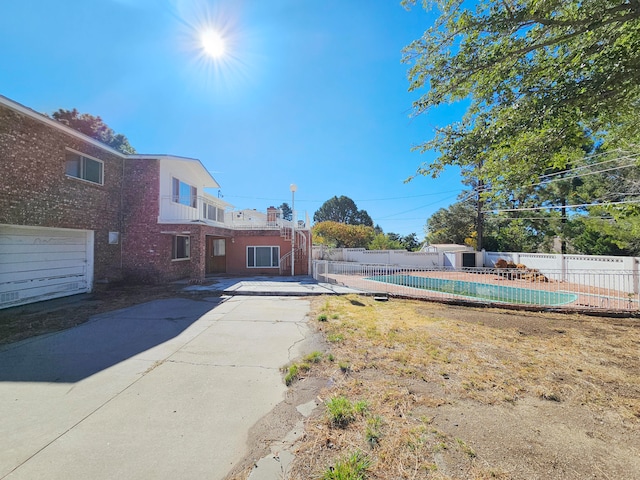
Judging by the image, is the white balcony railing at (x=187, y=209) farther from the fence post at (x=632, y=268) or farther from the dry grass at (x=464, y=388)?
the fence post at (x=632, y=268)

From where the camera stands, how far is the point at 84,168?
10281 mm

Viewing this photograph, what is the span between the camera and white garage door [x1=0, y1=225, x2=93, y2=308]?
8.03 metres

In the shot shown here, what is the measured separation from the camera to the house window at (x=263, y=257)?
17344mm

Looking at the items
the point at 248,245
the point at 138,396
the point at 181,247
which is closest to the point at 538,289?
the point at 138,396

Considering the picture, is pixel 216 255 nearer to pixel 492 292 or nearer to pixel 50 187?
pixel 50 187

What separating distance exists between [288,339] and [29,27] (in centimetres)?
1240

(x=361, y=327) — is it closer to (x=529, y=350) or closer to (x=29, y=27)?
(x=529, y=350)

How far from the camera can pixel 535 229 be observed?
2725cm

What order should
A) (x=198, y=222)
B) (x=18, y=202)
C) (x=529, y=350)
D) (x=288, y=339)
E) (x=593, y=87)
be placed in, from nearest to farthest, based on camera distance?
1. (x=593, y=87)
2. (x=529, y=350)
3. (x=288, y=339)
4. (x=18, y=202)
5. (x=198, y=222)

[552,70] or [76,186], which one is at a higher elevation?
[552,70]

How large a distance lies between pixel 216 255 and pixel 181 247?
318cm

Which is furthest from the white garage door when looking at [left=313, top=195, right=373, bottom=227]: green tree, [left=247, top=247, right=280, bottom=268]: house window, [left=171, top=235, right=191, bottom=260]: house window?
[left=313, top=195, right=373, bottom=227]: green tree

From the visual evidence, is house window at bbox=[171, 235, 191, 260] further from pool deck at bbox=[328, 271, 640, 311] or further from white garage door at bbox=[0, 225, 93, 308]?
pool deck at bbox=[328, 271, 640, 311]

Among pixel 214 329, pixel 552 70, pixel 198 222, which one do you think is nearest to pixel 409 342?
pixel 214 329
